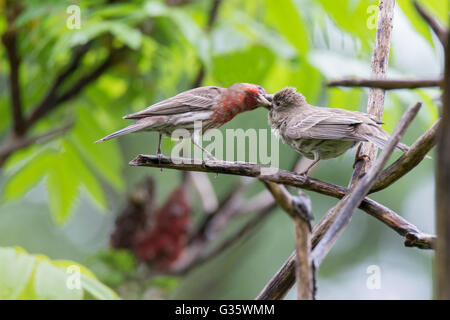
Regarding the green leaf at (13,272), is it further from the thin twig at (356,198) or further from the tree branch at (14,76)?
the tree branch at (14,76)

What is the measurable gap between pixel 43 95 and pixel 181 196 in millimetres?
1397

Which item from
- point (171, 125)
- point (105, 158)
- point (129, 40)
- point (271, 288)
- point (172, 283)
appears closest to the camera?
point (271, 288)

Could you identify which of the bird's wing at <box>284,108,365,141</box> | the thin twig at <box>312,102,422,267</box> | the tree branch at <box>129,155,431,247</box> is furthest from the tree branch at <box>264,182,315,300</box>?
the bird's wing at <box>284,108,365,141</box>

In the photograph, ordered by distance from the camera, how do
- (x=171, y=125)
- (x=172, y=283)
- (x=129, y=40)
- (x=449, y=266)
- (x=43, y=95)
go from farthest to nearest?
(x=43, y=95) → (x=172, y=283) → (x=129, y=40) → (x=171, y=125) → (x=449, y=266)

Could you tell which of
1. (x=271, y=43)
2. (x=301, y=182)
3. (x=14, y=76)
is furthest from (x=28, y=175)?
(x=301, y=182)

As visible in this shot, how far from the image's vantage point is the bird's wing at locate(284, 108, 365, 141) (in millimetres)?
2441

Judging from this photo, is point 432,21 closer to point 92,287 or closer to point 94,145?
point 92,287

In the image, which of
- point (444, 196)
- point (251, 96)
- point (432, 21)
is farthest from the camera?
point (251, 96)

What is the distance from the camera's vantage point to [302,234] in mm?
1076

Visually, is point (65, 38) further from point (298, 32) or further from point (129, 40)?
point (298, 32)

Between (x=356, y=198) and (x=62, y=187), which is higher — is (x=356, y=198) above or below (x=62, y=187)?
below

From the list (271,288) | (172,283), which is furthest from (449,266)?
(172,283)

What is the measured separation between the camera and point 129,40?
3229 mm

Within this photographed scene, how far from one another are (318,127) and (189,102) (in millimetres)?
804
